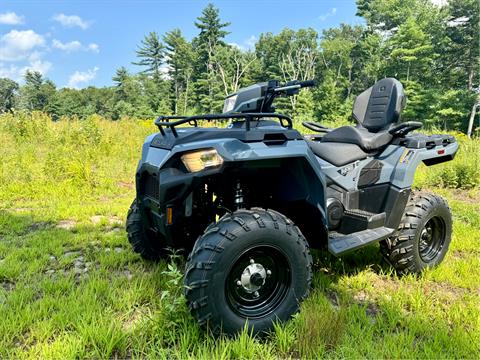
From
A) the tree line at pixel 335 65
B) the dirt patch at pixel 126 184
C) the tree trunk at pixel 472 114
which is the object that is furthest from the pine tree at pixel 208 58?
the dirt patch at pixel 126 184

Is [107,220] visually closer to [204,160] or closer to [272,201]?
[272,201]

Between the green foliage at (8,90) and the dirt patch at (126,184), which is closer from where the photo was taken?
the dirt patch at (126,184)

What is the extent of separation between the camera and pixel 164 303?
6.35 feet

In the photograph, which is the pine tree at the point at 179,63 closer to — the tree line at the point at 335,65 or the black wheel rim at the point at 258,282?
the tree line at the point at 335,65

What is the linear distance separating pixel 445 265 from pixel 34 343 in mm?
3082

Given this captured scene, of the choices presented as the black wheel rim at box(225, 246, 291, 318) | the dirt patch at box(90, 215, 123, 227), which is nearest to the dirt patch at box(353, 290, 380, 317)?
the black wheel rim at box(225, 246, 291, 318)

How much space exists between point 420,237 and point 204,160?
6.55ft

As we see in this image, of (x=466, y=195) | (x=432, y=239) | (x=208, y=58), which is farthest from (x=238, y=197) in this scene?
(x=208, y=58)

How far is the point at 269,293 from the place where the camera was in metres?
1.97

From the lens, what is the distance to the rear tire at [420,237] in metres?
2.61

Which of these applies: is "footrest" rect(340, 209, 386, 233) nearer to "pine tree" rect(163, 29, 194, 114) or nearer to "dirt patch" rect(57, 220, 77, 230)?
"dirt patch" rect(57, 220, 77, 230)

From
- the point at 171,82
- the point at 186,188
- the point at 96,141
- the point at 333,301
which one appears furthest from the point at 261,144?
the point at 171,82

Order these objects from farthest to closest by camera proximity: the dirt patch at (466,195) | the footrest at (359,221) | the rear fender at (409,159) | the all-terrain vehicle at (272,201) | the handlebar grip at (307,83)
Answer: the dirt patch at (466,195) < the rear fender at (409,159) < the footrest at (359,221) < the handlebar grip at (307,83) < the all-terrain vehicle at (272,201)

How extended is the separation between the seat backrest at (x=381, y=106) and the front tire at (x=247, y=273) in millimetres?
1557
